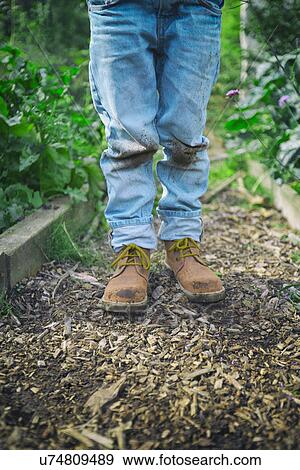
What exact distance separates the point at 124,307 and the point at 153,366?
285mm

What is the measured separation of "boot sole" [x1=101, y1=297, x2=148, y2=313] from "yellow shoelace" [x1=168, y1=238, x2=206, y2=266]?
0.88ft

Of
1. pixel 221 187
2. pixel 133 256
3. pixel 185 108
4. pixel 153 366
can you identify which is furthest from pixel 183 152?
pixel 221 187

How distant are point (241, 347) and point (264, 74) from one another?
80.5 inches

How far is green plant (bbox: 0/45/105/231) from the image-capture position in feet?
7.97

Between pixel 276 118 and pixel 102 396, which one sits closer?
pixel 102 396

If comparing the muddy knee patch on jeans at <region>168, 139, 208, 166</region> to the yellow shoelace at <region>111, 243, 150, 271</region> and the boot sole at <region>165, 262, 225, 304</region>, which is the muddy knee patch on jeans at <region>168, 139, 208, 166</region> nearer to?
the yellow shoelace at <region>111, 243, 150, 271</region>

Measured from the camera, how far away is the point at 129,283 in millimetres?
1983

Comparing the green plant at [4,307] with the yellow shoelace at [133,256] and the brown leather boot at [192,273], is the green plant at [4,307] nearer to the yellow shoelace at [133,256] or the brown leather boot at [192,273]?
the yellow shoelace at [133,256]

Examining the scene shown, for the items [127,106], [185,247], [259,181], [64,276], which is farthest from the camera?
[259,181]

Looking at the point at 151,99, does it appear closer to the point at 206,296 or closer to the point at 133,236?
the point at 133,236

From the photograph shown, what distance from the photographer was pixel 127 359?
175cm

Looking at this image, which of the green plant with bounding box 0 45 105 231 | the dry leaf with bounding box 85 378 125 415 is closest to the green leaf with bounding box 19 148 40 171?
the green plant with bounding box 0 45 105 231
